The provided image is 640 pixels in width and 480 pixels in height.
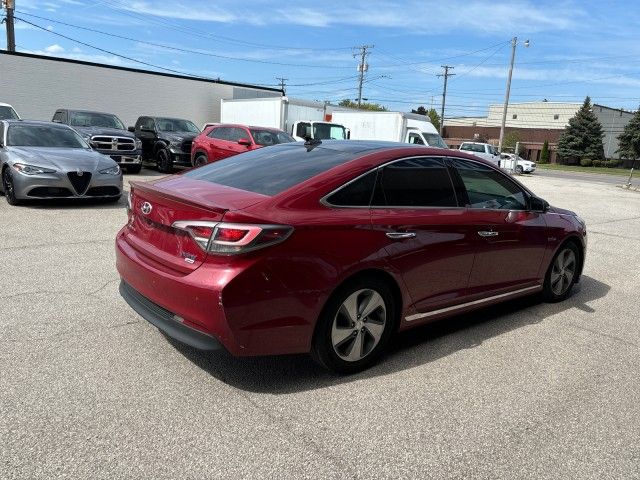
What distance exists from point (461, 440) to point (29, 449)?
223 centimetres

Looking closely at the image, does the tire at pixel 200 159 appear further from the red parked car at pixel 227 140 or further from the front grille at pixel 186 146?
the front grille at pixel 186 146

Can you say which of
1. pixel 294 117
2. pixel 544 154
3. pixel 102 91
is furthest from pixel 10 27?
pixel 544 154

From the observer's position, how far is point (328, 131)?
21016 millimetres

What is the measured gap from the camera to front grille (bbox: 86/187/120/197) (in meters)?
9.37

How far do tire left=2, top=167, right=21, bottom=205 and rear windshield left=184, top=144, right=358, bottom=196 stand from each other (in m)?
6.24

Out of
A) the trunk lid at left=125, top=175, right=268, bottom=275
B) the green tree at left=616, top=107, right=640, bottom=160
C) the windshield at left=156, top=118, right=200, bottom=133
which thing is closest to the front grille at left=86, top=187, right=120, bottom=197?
the trunk lid at left=125, top=175, right=268, bottom=275

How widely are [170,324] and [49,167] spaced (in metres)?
6.82

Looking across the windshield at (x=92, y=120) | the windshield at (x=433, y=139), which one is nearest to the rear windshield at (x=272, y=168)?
the windshield at (x=92, y=120)

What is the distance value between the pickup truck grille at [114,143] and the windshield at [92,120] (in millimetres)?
1198

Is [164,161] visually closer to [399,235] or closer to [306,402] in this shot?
[399,235]

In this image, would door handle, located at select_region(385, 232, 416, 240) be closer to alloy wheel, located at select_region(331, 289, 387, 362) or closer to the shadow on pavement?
alloy wheel, located at select_region(331, 289, 387, 362)

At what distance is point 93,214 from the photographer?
896 centimetres

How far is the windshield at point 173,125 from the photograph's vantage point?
18.3 metres

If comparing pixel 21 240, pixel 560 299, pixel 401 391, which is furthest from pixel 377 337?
pixel 21 240
